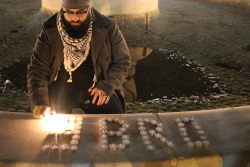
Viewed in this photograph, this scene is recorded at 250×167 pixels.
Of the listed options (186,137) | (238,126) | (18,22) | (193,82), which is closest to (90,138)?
(186,137)

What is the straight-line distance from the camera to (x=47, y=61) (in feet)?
10.3

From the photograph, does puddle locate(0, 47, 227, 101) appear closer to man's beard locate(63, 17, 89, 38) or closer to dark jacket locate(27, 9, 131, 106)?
Answer: dark jacket locate(27, 9, 131, 106)

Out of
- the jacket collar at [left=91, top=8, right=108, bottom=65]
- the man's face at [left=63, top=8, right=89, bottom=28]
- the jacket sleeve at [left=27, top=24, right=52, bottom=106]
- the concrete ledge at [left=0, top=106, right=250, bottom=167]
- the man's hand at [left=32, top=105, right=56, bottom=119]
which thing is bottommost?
the concrete ledge at [left=0, top=106, right=250, bottom=167]

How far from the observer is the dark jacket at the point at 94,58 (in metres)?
3.03

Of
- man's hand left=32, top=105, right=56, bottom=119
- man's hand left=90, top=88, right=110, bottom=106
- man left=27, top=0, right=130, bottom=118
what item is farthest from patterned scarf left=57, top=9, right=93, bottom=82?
man's hand left=32, top=105, right=56, bottom=119

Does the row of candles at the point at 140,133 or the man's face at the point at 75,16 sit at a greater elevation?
the man's face at the point at 75,16

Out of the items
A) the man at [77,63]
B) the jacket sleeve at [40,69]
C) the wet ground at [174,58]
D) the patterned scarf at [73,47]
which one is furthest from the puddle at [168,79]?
the jacket sleeve at [40,69]

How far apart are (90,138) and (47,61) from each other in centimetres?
101

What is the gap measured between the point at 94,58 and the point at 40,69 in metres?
0.55

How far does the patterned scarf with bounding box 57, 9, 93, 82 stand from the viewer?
2.98 m

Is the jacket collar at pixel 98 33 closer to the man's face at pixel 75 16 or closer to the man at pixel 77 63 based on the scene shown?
the man at pixel 77 63

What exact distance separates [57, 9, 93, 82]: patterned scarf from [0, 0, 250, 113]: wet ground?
5.51ft

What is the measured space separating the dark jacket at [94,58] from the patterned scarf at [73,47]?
5 cm

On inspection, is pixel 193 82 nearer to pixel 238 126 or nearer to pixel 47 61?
pixel 238 126
